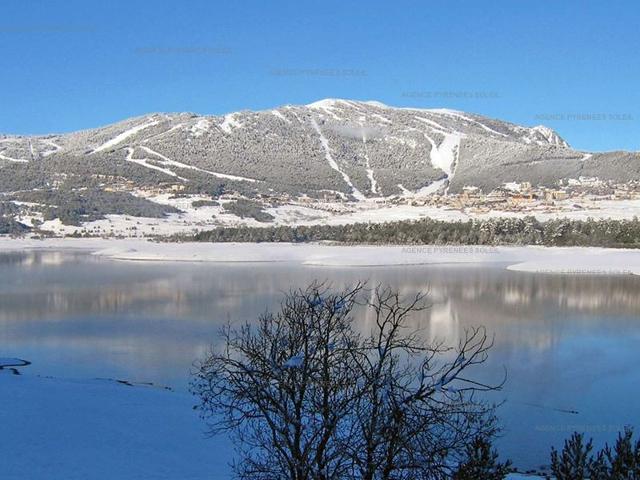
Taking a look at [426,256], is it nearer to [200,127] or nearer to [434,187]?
[434,187]

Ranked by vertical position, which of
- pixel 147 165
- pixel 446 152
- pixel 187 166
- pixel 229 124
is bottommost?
pixel 147 165

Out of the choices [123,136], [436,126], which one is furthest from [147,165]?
[436,126]

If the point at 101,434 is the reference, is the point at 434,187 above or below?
above

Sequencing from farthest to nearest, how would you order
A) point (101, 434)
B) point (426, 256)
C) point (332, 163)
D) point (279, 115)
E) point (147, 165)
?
1. point (279, 115)
2. point (332, 163)
3. point (147, 165)
4. point (426, 256)
5. point (101, 434)

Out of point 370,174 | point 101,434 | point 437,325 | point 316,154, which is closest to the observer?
point 101,434

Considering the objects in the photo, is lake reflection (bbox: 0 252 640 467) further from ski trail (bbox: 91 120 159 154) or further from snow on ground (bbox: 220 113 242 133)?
ski trail (bbox: 91 120 159 154)

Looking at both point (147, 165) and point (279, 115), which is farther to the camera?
point (279, 115)
